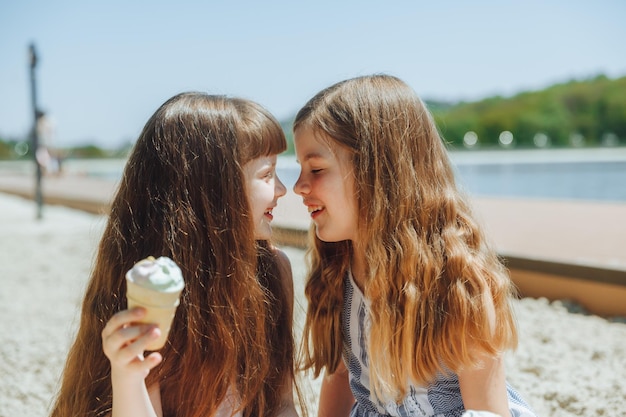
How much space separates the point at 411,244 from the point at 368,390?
599mm

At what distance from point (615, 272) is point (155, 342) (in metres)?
3.58

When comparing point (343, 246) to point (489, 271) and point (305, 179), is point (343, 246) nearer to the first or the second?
point (305, 179)

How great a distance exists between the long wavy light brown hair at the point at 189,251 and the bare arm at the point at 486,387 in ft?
2.38

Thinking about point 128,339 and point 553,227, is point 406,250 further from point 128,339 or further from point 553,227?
point 553,227

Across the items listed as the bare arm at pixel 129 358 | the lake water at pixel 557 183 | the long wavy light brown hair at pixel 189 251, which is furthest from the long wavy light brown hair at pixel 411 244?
the lake water at pixel 557 183

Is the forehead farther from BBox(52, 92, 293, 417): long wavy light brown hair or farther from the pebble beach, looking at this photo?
the pebble beach

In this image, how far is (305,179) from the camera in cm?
207

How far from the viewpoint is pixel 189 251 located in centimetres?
193

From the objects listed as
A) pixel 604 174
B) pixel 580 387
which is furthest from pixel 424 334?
pixel 604 174

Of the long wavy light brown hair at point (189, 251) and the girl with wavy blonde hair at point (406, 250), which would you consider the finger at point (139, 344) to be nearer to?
the long wavy light brown hair at point (189, 251)

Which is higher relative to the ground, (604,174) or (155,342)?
(155,342)

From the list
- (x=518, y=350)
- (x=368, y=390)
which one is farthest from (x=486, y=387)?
(x=518, y=350)

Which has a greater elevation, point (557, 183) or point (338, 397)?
point (338, 397)

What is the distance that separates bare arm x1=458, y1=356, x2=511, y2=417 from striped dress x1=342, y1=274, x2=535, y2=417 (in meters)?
0.12
